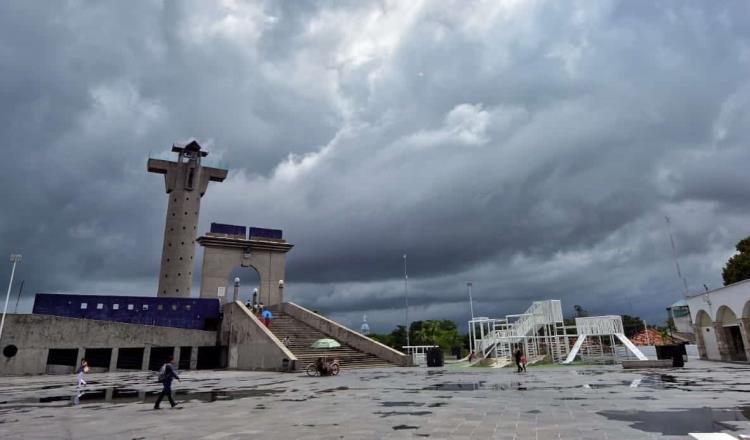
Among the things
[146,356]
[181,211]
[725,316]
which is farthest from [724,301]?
[181,211]

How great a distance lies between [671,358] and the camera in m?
24.3

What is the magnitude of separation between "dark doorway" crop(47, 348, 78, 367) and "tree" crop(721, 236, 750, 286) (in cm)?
5941

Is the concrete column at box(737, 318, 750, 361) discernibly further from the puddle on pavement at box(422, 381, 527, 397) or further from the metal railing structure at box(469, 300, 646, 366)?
the puddle on pavement at box(422, 381, 527, 397)

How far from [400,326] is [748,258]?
51769 millimetres

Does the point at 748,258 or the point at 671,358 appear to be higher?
the point at 748,258

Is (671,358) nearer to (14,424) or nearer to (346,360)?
(346,360)

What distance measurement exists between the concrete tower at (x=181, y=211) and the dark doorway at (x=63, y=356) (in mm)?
19728

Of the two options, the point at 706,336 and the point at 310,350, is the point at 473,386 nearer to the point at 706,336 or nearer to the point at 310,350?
the point at 310,350

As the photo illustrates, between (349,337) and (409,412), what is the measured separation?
919 inches

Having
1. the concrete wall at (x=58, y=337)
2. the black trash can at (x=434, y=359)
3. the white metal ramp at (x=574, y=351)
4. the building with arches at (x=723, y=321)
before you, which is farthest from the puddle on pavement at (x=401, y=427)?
the concrete wall at (x=58, y=337)

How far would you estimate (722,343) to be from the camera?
30.5 meters

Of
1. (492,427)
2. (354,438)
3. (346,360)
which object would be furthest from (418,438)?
(346,360)

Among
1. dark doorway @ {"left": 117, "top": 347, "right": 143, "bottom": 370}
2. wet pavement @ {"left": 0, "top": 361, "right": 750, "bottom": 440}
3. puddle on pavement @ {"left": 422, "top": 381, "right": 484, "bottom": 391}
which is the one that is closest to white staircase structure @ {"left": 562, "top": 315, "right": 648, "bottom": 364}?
wet pavement @ {"left": 0, "top": 361, "right": 750, "bottom": 440}

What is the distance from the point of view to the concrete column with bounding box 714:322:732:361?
3027 cm
